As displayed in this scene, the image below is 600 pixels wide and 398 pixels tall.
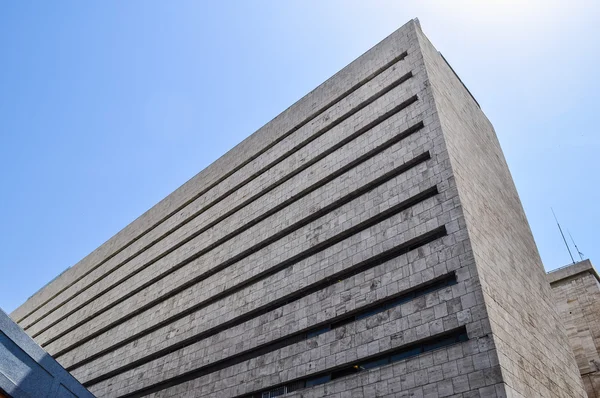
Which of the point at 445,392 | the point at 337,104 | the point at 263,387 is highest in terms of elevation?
the point at 337,104

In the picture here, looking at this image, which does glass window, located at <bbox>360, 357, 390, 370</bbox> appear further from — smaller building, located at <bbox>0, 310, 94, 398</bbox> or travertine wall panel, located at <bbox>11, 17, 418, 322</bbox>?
travertine wall panel, located at <bbox>11, 17, 418, 322</bbox>

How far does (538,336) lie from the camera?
21.1 m

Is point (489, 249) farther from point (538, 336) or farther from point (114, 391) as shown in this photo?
point (114, 391)

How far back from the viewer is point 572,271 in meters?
32.7

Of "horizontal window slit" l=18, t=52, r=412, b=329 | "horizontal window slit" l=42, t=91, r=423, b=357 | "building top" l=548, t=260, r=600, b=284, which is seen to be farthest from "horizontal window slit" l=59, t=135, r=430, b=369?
"building top" l=548, t=260, r=600, b=284

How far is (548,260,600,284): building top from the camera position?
3222 cm

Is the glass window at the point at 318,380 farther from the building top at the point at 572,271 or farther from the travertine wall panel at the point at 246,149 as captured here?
the building top at the point at 572,271

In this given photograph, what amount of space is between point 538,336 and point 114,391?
2497 cm

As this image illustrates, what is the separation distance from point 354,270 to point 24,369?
13.4 meters

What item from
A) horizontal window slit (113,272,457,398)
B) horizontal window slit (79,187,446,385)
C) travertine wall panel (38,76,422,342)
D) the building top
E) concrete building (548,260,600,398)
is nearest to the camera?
horizontal window slit (113,272,457,398)

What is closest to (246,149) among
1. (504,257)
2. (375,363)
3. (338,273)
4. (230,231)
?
(230,231)

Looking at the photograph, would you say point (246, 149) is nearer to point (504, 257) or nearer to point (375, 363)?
point (504, 257)

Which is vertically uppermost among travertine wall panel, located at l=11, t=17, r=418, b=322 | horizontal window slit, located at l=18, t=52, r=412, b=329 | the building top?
travertine wall panel, located at l=11, t=17, r=418, b=322

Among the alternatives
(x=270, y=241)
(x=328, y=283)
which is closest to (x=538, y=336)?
(x=328, y=283)
